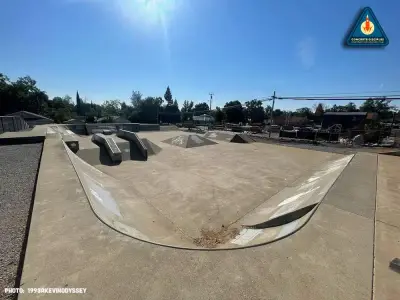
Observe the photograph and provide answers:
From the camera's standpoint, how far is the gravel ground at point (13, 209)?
7.84 feet

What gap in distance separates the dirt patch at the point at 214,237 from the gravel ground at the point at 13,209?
3321mm

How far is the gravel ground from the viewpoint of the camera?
2389 millimetres

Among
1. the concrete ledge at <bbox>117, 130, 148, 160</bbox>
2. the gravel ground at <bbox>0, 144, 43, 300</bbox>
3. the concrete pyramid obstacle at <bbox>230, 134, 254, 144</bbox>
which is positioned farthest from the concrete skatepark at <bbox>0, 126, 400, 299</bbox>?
the concrete pyramid obstacle at <bbox>230, 134, 254, 144</bbox>

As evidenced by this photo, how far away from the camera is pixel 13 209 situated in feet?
12.7

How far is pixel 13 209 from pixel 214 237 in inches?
183

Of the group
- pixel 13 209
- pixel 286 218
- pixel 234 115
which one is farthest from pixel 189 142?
pixel 234 115

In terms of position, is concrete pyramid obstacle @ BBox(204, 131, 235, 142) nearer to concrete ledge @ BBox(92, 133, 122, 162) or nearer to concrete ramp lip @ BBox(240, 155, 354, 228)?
concrete ledge @ BBox(92, 133, 122, 162)

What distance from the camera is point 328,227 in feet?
12.0

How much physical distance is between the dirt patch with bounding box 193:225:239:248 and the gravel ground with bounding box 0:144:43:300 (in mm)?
3321

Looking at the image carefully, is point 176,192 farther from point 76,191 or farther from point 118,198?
point 76,191

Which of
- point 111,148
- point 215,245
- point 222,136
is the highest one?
point 222,136

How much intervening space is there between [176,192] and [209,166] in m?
4.55

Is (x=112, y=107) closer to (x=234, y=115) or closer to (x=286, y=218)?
(x=234, y=115)

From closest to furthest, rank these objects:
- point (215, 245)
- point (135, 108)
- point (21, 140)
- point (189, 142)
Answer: point (215, 245) → point (21, 140) → point (189, 142) → point (135, 108)
